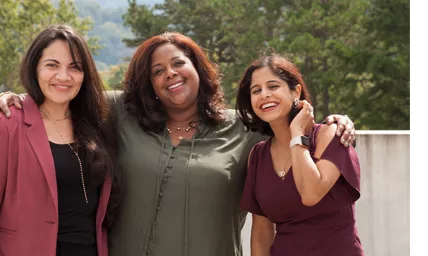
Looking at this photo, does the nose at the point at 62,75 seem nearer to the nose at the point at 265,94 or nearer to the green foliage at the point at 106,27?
the nose at the point at 265,94

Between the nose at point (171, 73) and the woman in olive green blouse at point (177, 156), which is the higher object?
the nose at point (171, 73)

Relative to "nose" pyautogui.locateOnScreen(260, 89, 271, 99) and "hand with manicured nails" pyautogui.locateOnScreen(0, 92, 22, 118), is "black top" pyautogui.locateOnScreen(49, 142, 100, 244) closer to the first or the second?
"hand with manicured nails" pyautogui.locateOnScreen(0, 92, 22, 118)

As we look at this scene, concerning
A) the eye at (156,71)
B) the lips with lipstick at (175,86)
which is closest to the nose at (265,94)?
the lips with lipstick at (175,86)

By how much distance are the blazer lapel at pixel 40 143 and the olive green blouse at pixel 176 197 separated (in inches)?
20.7

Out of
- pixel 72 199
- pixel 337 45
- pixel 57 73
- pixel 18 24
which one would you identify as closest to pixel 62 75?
pixel 57 73

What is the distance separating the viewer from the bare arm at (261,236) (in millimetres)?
3436

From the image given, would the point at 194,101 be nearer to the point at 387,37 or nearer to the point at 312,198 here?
the point at 312,198

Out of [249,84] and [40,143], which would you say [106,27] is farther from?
[40,143]

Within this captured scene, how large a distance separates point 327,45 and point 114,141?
56.6 ft

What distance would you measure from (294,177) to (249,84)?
2.17ft

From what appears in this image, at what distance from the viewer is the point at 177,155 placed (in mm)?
3537

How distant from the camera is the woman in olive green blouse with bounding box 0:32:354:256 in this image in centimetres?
344

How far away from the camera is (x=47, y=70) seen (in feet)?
10.5
